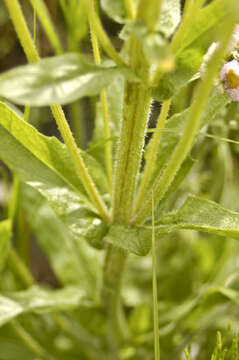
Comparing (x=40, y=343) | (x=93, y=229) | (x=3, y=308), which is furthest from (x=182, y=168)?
(x=40, y=343)

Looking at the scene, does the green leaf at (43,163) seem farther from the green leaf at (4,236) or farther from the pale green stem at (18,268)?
the pale green stem at (18,268)

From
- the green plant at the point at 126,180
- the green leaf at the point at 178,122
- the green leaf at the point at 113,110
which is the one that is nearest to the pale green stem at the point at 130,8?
the green plant at the point at 126,180

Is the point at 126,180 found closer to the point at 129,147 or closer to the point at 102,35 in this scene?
the point at 129,147

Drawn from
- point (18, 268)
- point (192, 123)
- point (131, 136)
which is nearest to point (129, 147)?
point (131, 136)

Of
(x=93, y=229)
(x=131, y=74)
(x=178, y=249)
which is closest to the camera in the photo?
(x=131, y=74)

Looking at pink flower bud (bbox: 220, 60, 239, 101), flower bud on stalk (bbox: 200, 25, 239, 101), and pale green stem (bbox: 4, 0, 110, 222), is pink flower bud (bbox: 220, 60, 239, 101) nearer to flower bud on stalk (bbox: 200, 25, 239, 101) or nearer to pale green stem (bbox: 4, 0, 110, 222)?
flower bud on stalk (bbox: 200, 25, 239, 101)

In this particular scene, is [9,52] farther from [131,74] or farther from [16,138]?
[131,74]
